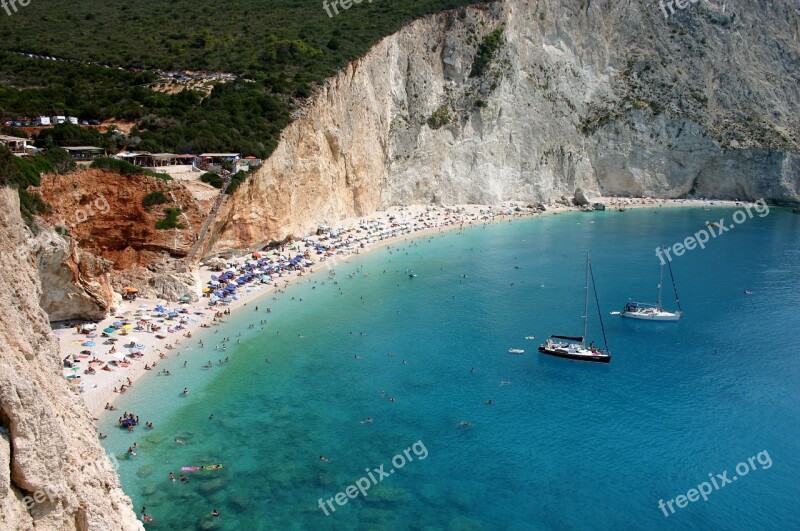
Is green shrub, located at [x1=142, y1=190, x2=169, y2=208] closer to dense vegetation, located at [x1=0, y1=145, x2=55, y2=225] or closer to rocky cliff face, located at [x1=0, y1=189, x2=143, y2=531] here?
dense vegetation, located at [x1=0, y1=145, x2=55, y2=225]

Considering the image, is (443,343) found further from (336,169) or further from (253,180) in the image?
(336,169)

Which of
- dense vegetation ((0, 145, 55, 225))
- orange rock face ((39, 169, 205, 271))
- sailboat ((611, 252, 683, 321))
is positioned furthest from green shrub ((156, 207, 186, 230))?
sailboat ((611, 252, 683, 321))

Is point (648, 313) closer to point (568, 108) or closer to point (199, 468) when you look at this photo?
point (199, 468)

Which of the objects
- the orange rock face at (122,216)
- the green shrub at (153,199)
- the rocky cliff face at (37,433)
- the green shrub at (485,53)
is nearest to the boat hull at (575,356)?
the orange rock face at (122,216)

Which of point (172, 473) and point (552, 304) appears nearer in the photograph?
point (172, 473)

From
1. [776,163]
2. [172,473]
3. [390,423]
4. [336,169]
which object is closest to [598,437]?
[390,423]
